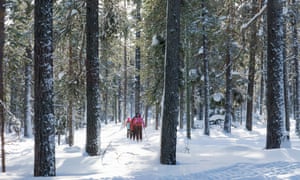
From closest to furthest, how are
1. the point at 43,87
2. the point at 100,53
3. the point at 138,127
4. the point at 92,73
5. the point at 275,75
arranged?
the point at 43,87
the point at 275,75
the point at 92,73
the point at 100,53
the point at 138,127

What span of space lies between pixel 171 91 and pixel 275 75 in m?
3.54

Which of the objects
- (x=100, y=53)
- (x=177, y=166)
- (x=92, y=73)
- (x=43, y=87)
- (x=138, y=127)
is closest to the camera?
(x=43, y=87)

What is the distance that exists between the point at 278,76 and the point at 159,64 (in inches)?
307

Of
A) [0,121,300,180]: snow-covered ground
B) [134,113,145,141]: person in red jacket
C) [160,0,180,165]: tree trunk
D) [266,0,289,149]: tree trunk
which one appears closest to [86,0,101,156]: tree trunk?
[0,121,300,180]: snow-covered ground

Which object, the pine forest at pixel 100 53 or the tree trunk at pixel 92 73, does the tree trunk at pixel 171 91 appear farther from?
the tree trunk at pixel 92 73

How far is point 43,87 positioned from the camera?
7.93 meters

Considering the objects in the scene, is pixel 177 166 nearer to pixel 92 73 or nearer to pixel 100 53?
pixel 92 73

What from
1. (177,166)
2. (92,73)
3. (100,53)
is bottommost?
(177,166)

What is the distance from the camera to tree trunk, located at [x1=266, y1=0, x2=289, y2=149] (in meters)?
10.6

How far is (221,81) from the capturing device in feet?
89.4

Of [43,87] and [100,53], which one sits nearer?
[43,87]

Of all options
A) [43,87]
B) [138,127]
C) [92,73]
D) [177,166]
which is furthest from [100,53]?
[177,166]

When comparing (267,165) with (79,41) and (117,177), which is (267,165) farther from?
(79,41)

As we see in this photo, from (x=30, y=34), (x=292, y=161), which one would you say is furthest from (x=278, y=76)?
(x=30, y=34)
